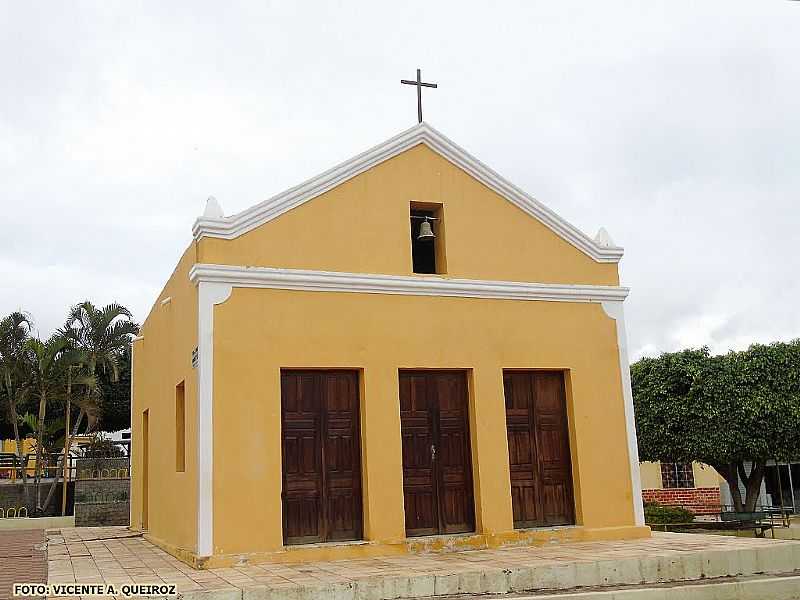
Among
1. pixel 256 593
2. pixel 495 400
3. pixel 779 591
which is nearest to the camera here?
pixel 256 593

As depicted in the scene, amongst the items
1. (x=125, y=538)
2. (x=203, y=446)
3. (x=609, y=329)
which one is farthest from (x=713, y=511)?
(x=203, y=446)

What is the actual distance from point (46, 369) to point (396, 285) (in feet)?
55.5

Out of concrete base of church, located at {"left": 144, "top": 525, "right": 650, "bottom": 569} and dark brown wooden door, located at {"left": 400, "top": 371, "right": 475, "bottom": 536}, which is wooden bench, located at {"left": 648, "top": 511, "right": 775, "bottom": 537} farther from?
dark brown wooden door, located at {"left": 400, "top": 371, "right": 475, "bottom": 536}

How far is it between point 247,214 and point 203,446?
2.90m

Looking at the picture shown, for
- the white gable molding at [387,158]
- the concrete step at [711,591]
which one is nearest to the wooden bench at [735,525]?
the white gable molding at [387,158]

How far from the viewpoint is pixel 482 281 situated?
11.4 meters

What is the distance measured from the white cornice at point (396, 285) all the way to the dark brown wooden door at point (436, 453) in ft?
3.73

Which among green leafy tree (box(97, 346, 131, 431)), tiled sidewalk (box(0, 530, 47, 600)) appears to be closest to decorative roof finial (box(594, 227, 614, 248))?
tiled sidewalk (box(0, 530, 47, 600))

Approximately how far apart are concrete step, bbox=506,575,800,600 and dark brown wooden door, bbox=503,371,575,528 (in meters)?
2.40

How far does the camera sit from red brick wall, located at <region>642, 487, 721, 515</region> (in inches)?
1118

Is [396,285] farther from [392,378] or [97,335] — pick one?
[97,335]

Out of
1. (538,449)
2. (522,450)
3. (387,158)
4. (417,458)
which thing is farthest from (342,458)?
(387,158)

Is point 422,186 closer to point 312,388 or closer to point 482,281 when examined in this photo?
point 482,281

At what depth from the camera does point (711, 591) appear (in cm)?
902
